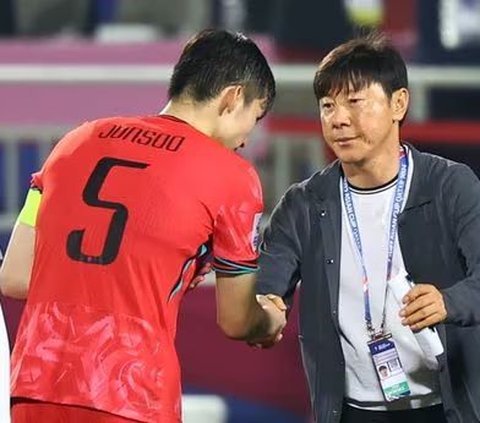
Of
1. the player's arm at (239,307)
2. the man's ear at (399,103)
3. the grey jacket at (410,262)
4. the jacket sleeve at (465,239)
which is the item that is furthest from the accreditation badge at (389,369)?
the man's ear at (399,103)

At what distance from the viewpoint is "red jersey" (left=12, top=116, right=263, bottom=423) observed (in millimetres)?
4395

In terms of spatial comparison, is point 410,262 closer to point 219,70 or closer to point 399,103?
point 399,103

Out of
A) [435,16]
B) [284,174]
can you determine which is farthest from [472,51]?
[284,174]

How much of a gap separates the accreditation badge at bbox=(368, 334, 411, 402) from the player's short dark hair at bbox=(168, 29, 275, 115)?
78 centimetres

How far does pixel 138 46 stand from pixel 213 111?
18.1ft

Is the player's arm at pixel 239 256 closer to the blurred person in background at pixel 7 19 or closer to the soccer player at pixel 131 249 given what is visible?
the soccer player at pixel 131 249

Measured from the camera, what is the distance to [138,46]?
32.9 feet

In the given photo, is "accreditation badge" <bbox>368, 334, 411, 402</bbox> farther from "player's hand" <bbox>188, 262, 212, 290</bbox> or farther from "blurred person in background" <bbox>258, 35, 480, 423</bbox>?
"player's hand" <bbox>188, 262, 212, 290</bbox>

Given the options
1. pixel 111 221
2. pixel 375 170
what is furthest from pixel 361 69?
pixel 111 221

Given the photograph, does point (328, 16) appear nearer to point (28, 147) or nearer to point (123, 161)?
point (28, 147)

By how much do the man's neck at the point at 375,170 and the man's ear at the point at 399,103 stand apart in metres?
0.10

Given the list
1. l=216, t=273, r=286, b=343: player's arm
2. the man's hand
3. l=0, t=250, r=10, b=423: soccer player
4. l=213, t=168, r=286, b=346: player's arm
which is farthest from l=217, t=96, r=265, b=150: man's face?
l=0, t=250, r=10, b=423: soccer player

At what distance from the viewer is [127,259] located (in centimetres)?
439

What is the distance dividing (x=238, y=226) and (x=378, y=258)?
62 centimetres
